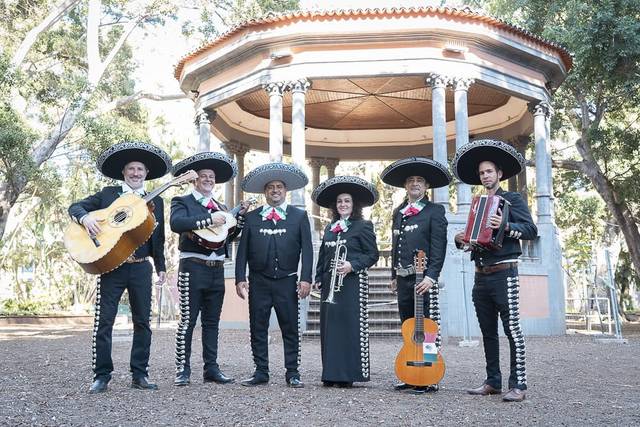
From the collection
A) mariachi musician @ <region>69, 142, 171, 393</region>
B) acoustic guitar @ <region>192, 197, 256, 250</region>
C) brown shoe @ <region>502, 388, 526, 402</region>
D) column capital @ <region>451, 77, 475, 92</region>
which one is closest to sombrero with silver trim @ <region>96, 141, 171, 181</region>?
mariachi musician @ <region>69, 142, 171, 393</region>

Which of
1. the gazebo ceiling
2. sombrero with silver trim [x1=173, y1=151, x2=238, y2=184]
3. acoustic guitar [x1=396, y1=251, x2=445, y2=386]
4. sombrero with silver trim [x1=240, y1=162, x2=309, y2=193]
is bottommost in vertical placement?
acoustic guitar [x1=396, y1=251, x2=445, y2=386]

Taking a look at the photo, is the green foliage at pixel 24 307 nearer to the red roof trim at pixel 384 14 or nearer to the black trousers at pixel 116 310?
the red roof trim at pixel 384 14

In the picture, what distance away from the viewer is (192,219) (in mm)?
6383

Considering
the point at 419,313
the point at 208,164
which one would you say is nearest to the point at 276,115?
the point at 208,164

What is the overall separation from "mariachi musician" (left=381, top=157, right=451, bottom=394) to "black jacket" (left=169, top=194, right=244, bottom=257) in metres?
1.67

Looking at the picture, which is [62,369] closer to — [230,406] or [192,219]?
[192,219]

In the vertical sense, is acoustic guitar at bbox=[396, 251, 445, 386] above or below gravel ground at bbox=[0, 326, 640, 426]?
above

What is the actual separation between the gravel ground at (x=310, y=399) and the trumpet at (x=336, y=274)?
907mm

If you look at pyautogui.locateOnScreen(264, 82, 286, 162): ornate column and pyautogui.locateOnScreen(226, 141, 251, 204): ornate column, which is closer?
pyautogui.locateOnScreen(264, 82, 286, 162): ornate column

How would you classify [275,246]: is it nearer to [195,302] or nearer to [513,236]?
[195,302]

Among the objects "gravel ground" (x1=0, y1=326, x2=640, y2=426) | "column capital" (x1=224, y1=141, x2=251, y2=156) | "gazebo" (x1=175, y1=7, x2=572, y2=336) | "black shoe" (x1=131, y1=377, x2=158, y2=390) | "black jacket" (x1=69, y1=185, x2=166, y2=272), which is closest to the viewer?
"gravel ground" (x1=0, y1=326, x2=640, y2=426)

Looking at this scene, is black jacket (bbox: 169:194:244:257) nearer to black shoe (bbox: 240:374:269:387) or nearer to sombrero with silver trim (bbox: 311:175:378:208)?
sombrero with silver trim (bbox: 311:175:378:208)

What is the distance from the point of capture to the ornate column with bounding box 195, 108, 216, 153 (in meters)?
16.8

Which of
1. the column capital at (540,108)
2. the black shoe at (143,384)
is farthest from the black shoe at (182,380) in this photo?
the column capital at (540,108)
